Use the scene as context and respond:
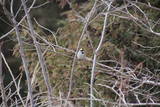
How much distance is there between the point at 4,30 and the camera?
28.2ft

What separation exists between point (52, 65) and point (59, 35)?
578 mm

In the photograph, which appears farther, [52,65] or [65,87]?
[52,65]

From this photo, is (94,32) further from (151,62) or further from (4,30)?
(4,30)

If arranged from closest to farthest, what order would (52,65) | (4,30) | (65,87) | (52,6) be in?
(65,87) → (52,65) → (4,30) → (52,6)

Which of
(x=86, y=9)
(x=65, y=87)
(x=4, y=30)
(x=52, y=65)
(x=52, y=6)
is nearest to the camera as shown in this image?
(x=65, y=87)

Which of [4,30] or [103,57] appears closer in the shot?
[103,57]

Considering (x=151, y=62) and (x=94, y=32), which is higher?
(x=94, y=32)

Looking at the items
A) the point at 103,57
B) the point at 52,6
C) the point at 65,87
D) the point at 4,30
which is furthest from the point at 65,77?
the point at 52,6

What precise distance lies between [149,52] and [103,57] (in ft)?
1.62

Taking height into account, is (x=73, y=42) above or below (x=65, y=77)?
above

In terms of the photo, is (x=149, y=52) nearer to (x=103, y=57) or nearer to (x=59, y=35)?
(x=103, y=57)

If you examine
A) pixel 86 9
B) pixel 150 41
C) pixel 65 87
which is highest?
pixel 86 9

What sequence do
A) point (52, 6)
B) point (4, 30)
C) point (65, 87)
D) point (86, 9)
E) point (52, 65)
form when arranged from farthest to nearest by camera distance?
point (52, 6) < point (4, 30) < point (86, 9) < point (52, 65) < point (65, 87)

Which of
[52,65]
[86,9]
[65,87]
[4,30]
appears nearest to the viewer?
[65,87]
